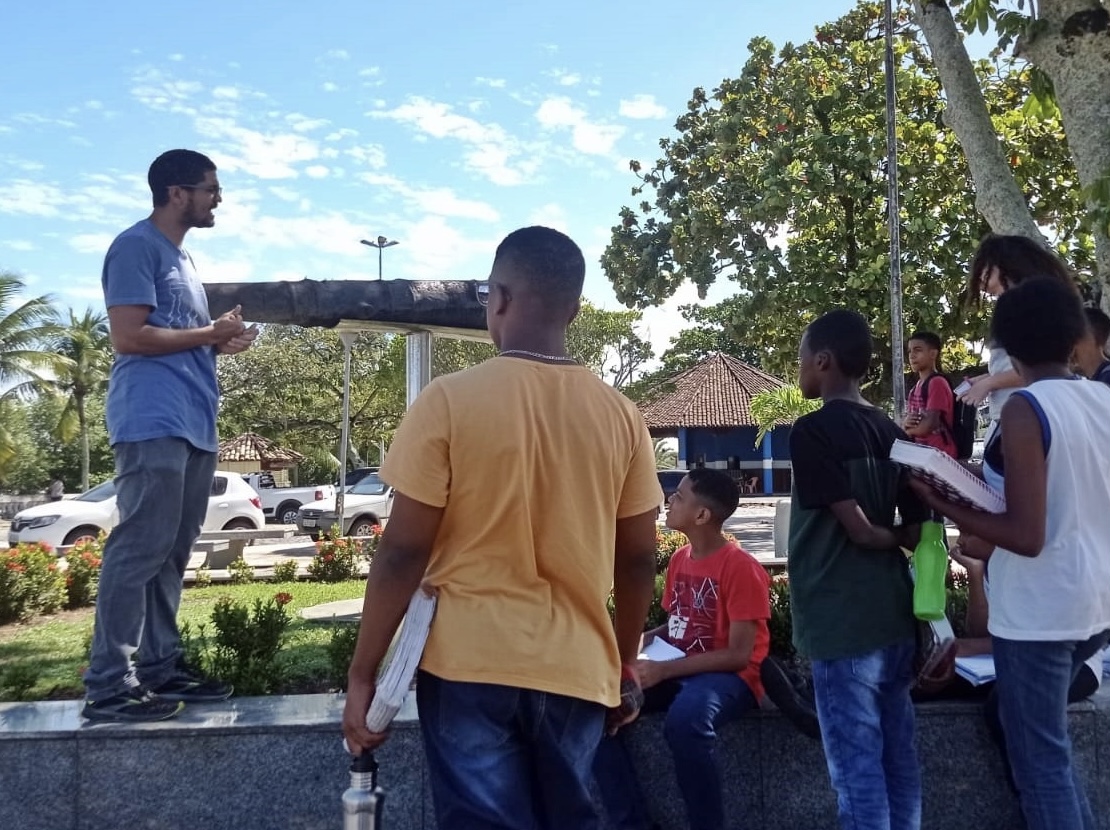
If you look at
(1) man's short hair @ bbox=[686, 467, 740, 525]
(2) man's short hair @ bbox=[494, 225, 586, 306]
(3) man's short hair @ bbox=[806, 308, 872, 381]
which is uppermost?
(2) man's short hair @ bbox=[494, 225, 586, 306]

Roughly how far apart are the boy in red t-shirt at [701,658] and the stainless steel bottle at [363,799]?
1.32 m

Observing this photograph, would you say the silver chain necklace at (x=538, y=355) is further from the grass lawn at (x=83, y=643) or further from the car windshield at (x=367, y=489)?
the car windshield at (x=367, y=489)

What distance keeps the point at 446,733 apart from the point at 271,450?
39319mm

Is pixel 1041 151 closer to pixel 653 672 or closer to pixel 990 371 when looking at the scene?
pixel 990 371

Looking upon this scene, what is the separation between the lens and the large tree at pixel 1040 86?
5.18 meters


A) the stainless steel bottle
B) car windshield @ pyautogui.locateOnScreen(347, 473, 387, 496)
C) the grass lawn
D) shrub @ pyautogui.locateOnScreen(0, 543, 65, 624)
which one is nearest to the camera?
the stainless steel bottle

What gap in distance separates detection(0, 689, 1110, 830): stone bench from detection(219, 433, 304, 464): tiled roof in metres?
34.4

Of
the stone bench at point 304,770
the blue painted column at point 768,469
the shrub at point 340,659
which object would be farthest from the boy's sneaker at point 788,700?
the blue painted column at point 768,469

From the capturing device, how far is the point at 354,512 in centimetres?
1753

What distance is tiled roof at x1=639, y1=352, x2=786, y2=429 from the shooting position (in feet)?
118

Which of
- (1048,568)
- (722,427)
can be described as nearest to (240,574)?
(1048,568)

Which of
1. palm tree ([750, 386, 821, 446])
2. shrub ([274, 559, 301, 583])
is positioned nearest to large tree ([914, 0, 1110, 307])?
shrub ([274, 559, 301, 583])

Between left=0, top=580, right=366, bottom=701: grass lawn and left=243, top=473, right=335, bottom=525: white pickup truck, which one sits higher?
left=0, top=580, right=366, bottom=701: grass lawn

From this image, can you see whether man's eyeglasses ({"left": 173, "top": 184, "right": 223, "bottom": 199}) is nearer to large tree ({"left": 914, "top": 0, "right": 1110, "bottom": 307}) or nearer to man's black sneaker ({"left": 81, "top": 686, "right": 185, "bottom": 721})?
man's black sneaker ({"left": 81, "top": 686, "right": 185, "bottom": 721})
